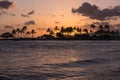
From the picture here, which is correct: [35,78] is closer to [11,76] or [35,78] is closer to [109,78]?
[11,76]

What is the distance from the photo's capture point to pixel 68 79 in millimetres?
22281

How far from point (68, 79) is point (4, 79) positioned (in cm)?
513

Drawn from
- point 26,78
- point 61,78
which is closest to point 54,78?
point 61,78

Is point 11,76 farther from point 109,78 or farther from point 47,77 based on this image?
point 109,78

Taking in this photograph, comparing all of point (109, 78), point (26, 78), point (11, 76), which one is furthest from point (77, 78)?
point (11, 76)

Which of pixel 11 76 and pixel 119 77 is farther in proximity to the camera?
pixel 11 76

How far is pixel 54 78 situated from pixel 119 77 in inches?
202

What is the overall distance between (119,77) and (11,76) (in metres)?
8.94

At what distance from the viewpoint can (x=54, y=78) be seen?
22953 millimetres

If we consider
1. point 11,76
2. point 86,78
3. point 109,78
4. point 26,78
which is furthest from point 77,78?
point 11,76

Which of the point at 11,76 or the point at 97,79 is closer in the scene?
the point at 97,79

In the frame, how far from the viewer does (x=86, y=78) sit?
2239 centimetres

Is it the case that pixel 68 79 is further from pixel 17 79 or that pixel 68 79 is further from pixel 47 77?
pixel 17 79

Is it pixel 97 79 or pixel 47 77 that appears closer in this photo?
pixel 97 79
